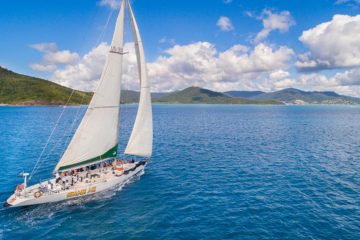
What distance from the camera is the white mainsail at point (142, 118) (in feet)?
124

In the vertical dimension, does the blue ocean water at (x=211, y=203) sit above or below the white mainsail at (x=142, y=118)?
below

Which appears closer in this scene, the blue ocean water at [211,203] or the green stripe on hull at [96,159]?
the blue ocean water at [211,203]

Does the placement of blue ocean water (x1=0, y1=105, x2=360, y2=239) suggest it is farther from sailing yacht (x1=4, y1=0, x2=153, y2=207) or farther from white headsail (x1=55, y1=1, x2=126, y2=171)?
white headsail (x1=55, y1=1, x2=126, y2=171)

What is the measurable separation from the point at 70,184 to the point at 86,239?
35.5 feet

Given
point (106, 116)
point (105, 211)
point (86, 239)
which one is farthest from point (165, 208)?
point (106, 116)

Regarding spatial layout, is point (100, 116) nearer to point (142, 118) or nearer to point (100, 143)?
point (100, 143)

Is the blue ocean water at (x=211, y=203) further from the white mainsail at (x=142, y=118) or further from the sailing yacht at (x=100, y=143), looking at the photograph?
the white mainsail at (x=142, y=118)

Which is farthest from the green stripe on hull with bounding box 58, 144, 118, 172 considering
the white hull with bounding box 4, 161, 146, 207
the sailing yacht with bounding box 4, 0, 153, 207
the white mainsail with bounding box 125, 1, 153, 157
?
the white mainsail with bounding box 125, 1, 153, 157

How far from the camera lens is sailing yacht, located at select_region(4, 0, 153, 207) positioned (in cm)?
3291

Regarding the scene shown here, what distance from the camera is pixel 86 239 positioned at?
79.1 feet

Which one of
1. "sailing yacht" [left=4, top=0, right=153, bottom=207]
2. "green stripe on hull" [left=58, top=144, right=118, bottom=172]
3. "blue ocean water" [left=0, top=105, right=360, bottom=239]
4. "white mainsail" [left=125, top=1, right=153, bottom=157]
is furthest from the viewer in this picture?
"white mainsail" [left=125, top=1, right=153, bottom=157]

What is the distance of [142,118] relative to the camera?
40625 mm

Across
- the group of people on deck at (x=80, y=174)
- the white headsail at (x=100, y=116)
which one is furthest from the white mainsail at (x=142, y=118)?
the group of people on deck at (x=80, y=174)

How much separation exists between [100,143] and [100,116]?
161 inches
